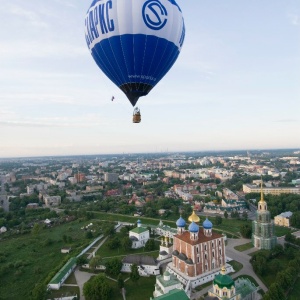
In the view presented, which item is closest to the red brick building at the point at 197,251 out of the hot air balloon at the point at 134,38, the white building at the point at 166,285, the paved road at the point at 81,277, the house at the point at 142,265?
the house at the point at 142,265

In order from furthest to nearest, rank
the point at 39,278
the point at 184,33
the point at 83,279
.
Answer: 1. the point at 39,278
2. the point at 83,279
3. the point at 184,33

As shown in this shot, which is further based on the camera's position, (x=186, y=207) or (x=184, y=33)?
(x=186, y=207)

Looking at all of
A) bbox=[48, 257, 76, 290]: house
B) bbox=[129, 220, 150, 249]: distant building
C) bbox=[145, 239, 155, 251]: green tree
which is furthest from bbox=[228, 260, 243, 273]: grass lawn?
bbox=[48, 257, 76, 290]: house

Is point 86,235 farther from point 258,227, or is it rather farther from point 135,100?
point 135,100

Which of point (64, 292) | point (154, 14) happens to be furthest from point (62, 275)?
point (154, 14)

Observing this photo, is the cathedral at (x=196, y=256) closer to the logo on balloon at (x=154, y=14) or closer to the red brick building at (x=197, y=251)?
the red brick building at (x=197, y=251)

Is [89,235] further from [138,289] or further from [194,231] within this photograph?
[194,231]

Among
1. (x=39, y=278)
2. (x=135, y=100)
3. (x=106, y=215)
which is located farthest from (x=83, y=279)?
(x=106, y=215)
